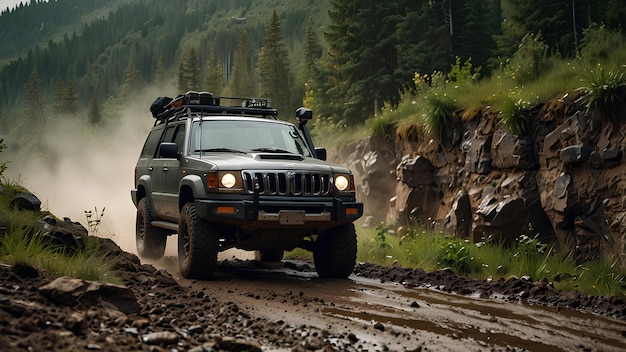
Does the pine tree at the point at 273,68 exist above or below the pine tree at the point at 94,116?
A: below

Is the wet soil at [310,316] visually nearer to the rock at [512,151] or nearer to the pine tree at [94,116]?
the rock at [512,151]

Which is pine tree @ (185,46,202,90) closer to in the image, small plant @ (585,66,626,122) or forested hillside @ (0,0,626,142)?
forested hillside @ (0,0,626,142)

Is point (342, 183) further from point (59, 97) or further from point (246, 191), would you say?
point (59, 97)

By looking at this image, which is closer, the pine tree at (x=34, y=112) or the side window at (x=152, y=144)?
the side window at (x=152, y=144)

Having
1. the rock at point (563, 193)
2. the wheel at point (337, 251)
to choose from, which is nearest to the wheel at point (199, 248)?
the wheel at point (337, 251)

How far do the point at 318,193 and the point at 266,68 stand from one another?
169 ft

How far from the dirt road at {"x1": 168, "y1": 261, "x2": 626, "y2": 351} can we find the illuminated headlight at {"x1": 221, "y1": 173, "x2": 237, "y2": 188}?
4.16ft

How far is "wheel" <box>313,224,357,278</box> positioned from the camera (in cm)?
977

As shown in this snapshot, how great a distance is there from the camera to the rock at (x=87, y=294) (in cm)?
571

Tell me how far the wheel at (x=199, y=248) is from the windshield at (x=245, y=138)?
1220mm

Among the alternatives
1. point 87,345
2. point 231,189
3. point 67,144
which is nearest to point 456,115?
point 231,189

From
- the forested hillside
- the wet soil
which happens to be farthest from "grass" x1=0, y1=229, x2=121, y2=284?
the forested hillside

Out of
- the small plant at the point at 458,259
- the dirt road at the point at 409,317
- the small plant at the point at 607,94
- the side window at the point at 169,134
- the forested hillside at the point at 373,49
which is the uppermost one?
the forested hillside at the point at 373,49

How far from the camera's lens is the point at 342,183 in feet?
31.1
